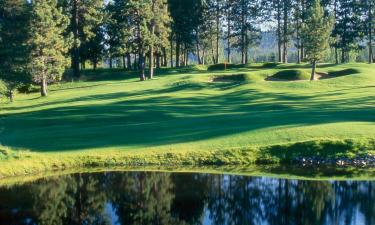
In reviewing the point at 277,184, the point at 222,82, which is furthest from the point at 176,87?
the point at 277,184

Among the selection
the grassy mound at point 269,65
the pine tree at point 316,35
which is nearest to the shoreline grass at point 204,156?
the pine tree at point 316,35

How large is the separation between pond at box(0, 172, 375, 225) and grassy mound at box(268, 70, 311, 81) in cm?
3890

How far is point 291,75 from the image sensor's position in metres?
65.8

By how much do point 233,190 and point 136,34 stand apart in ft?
164

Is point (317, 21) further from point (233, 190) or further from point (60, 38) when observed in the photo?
point (233, 190)

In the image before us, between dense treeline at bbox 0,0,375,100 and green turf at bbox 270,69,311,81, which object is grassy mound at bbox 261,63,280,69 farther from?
green turf at bbox 270,69,311,81

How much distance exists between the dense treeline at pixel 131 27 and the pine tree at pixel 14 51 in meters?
0.12

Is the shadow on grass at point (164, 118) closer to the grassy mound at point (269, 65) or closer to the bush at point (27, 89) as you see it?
the bush at point (27, 89)

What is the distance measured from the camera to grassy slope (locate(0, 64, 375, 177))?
34.1 meters

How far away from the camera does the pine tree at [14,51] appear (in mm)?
60469

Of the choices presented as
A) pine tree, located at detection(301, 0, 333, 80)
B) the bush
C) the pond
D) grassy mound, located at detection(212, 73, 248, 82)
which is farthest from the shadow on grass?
the bush

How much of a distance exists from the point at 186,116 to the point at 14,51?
30.3 m

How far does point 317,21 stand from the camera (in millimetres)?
64312

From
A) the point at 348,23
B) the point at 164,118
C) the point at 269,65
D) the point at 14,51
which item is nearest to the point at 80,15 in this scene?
the point at 14,51
